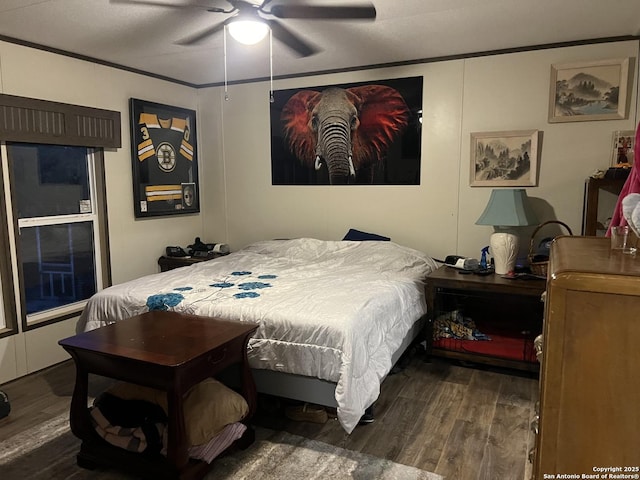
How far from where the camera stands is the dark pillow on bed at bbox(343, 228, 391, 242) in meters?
4.10

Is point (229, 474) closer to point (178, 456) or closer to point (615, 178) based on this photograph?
point (178, 456)

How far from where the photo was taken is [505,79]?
11.8 feet

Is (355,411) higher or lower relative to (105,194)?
lower

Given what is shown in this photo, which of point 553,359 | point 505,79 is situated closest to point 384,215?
point 505,79

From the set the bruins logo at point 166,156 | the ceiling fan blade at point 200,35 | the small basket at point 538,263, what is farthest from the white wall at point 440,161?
the ceiling fan blade at point 200,35

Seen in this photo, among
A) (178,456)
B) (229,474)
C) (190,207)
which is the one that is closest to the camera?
(178,456)

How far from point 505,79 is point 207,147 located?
2957 millimetres

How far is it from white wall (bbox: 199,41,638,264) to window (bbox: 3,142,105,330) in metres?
1.39

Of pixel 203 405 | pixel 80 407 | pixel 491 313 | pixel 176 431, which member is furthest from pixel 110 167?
pixel 491 313

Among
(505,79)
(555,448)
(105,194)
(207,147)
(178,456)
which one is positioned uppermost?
(505,79)

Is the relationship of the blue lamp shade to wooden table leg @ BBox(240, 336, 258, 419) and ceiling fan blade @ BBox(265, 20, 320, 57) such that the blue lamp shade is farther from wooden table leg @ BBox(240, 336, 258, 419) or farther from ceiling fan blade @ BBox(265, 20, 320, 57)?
wooden table leg @ BBox(240, 336, 258, 419)

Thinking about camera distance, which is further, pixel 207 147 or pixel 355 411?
pixel 207 147

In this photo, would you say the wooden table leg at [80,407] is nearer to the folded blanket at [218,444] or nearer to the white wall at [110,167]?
the folded blanket at [218,444]

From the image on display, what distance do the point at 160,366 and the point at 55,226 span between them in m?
2.32
